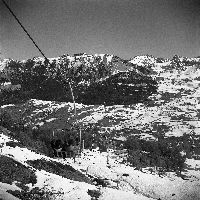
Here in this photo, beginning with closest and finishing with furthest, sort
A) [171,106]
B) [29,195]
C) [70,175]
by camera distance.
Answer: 1. [29,195]
2. [70,175]
3. [171,106]

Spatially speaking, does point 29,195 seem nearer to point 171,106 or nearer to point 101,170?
point 101,170

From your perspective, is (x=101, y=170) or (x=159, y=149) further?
(x=159, y=149)

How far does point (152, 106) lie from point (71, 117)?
161 ft

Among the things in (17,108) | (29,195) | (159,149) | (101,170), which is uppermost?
(17,108)

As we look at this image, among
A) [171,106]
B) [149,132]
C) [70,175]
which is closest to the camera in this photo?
[70,175]

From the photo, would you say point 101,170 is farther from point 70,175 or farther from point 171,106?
point 171,106

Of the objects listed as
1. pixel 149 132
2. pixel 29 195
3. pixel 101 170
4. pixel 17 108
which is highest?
pixel 17 108

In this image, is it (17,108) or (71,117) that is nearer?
(71,117)

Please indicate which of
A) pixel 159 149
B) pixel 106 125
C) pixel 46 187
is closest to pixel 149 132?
pixel 106 125

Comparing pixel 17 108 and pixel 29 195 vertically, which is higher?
pixel 17 108

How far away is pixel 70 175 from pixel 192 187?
17533 millimetres

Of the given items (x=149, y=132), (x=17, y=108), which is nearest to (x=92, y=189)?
(x=149, y=132)

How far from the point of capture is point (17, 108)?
19512 centimetres

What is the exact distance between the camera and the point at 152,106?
187 m
